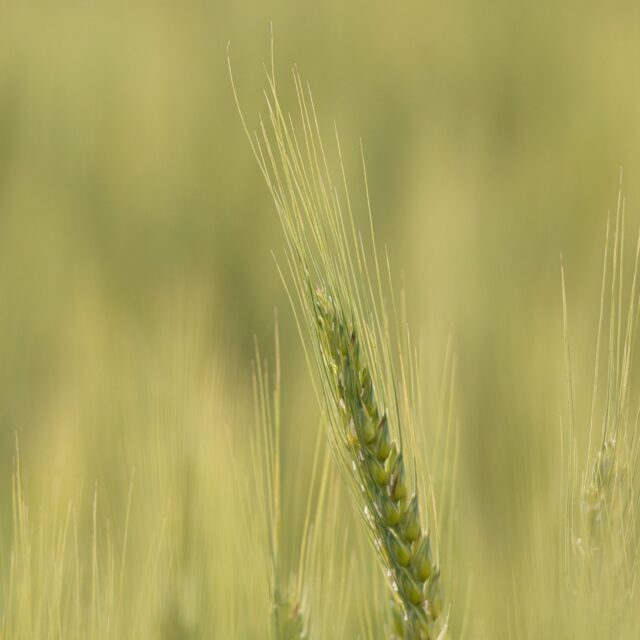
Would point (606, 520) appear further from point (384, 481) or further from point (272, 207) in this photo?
point (272, 207)

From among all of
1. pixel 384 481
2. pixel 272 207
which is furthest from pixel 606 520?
pixel 272 207

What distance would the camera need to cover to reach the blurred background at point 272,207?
1.36 m

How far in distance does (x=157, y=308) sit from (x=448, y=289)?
50 centimetres

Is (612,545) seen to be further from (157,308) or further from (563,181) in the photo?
Result: (563,181)

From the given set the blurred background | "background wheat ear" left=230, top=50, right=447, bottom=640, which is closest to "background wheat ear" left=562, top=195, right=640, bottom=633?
"background wheat ear" left=230, top=50, right=447, bottom=640

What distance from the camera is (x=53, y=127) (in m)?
2.33

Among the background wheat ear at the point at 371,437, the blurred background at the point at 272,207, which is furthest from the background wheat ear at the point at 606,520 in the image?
the blurred background at the point at 272,207

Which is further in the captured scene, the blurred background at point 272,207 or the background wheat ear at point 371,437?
the blurred background at point 272,207

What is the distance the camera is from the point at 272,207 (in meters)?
2.10

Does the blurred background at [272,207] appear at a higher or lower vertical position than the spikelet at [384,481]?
higher

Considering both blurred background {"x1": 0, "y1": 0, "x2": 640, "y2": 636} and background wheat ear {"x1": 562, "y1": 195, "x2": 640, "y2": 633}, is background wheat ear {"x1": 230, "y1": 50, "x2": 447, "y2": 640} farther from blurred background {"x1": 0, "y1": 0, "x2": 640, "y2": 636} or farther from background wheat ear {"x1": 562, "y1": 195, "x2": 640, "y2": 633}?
blurred background {"x1": 0, "y1": 0, "x2": 640, "y2": 636}

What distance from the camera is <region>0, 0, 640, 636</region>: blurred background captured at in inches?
53.4

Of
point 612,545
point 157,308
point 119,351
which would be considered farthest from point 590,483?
point 157,308

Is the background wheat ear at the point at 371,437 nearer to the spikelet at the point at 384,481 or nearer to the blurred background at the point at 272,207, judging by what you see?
the spikelet at the point at 384,481
